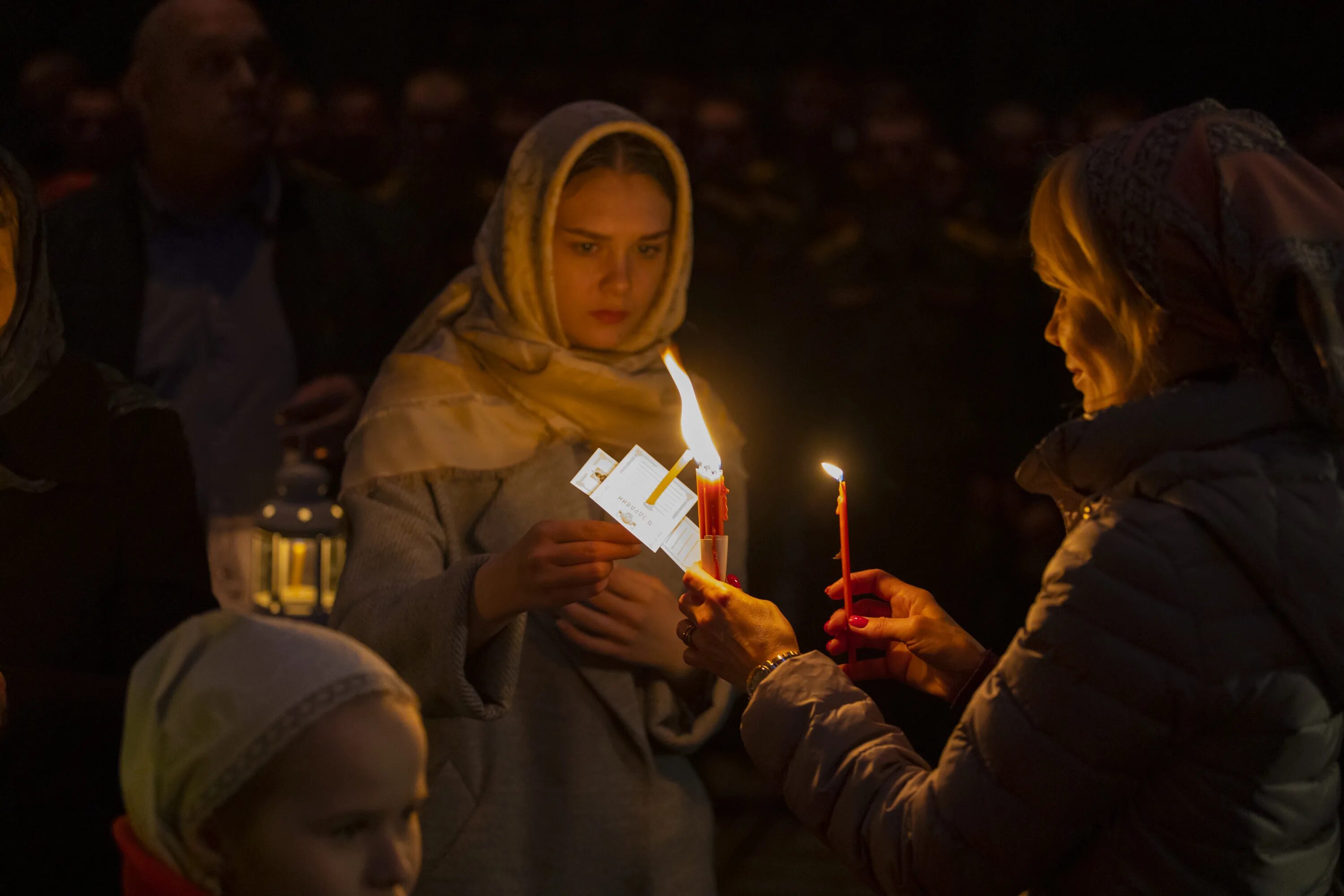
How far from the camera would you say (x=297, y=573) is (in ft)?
11.2

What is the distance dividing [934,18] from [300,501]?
7246 millimetres

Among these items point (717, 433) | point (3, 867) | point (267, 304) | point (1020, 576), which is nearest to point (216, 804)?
point (3, 867)

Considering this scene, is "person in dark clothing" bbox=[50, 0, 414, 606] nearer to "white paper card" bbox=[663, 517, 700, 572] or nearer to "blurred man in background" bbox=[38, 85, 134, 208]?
"blurred man in background" bbox=[38, 85, 134, 208]

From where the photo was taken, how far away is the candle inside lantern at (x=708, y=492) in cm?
196

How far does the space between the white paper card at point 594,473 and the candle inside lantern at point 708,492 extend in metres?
0.18

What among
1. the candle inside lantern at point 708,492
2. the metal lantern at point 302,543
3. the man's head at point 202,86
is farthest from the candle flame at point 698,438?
the man's head at point 202,86

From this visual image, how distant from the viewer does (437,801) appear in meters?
2.41

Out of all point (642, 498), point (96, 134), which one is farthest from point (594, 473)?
point (96, 134)

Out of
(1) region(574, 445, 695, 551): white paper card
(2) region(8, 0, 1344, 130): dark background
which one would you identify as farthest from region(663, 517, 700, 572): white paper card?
(2) region(8, 0, 1344, 130): dark background

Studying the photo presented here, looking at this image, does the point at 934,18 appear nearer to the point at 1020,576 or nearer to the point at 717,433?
the point at 1020,576

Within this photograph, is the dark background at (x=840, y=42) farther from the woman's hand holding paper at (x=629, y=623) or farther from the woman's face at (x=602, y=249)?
the woman's hand holding paper at (x=629, y=623)

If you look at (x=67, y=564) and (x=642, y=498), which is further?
(x=67, y=564)

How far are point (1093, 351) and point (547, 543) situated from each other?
2.89 feet

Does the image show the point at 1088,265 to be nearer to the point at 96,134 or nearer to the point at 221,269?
the point at 221,269
